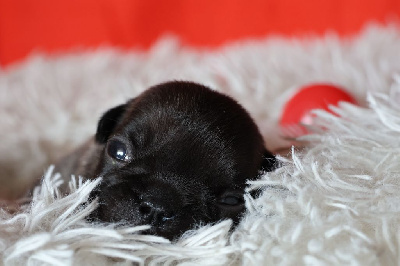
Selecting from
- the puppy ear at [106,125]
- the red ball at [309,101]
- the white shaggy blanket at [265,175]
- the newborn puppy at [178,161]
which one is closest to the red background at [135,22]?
the white shaggy blanket at [265,175]

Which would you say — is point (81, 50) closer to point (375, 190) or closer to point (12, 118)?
point (12, 118)

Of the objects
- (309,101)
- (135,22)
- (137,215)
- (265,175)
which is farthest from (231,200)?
(135,22)

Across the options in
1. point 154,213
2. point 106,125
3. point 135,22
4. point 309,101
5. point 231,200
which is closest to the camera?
point 154,213

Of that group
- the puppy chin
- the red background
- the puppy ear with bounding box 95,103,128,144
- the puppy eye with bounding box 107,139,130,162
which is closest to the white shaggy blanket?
the puppy chin

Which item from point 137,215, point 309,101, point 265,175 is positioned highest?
point 309,101

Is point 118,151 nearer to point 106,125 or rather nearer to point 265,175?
point 106,125

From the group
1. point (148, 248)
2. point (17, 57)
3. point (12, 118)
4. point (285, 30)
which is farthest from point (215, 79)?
point (17, 57)
